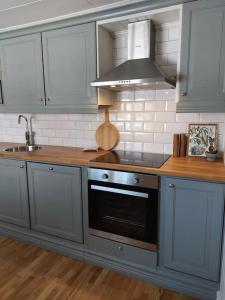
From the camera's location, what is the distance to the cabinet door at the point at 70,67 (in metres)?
2.07

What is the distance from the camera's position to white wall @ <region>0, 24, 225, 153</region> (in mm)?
2043

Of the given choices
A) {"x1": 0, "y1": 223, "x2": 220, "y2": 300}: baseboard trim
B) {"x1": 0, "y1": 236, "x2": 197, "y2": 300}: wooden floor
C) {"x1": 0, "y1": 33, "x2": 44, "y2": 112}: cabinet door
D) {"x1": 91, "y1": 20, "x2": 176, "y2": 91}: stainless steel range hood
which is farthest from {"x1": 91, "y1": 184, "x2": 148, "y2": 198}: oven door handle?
{"x1": 0, "y1": 33, "x2": 44, "y2": 112}: cabinet door

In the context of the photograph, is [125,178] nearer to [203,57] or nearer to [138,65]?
[138,65]

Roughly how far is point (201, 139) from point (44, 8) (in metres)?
1.82

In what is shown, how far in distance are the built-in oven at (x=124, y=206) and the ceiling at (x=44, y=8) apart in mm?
1396

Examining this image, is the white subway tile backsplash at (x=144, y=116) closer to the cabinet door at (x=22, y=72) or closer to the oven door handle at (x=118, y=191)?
the oven door handle at (x=118, y=191)

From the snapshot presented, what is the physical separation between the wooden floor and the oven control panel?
839mm

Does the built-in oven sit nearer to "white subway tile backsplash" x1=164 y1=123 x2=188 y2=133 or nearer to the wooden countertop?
the wooden countertop

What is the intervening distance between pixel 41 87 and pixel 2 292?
1909 millimetres

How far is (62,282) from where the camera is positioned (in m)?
1.83

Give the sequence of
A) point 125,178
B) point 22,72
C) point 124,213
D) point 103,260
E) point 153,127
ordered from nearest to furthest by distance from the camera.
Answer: point 125,178 < point 124,213 < point 103,260 < point 153,127 < point 22,72

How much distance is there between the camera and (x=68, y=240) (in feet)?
6.98

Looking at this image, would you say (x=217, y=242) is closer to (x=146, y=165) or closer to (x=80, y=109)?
(x=146, y=165)

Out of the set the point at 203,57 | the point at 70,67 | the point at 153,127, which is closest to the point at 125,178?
the point at 153,127
